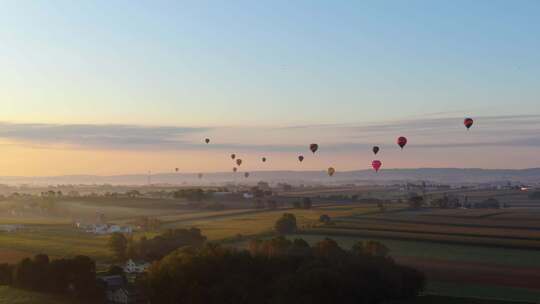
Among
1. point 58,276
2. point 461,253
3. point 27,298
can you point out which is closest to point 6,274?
point 58,276

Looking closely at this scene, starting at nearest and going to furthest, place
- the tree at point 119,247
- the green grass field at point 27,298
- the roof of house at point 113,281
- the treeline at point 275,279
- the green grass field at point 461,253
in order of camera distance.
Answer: the treeline at point 275,279
the green grass field at point 27,298
the roof of house at point 113,281
the green grass field at point 461,253
the tree at point 119,247

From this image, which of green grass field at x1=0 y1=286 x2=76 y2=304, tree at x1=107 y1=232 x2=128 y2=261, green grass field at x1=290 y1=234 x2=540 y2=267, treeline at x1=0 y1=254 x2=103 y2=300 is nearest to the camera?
green grass field at x1=0 y1=286 x2=76 y2=304

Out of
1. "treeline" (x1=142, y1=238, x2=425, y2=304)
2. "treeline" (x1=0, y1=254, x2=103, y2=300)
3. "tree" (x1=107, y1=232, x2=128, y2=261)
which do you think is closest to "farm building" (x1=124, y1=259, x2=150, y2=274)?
"tree" (x1=107, y1=232, x2=128, y2=261)

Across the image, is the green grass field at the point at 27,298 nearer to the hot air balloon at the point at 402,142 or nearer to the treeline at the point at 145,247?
the treeline at the point at 145,247

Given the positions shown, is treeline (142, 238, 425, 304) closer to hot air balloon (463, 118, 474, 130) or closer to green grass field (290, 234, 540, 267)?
green grass field (290, 234, 540, 267)

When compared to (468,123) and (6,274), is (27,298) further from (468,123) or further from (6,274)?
(468,123)

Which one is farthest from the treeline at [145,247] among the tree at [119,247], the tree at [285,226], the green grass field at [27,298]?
the tree at [285,226]

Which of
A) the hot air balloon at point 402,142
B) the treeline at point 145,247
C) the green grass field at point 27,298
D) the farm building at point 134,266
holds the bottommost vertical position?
the green grass field at point 27,298
